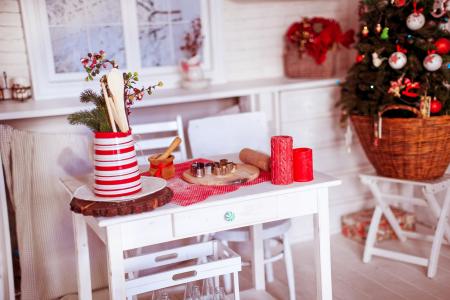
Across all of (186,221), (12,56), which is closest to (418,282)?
(186,221)

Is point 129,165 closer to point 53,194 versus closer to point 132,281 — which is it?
point 132,281

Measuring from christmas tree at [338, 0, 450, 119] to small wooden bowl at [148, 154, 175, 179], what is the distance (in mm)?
1362

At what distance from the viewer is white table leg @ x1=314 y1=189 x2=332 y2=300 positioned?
210 centimetres

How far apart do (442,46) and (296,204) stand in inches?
56.7

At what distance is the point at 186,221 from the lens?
74.9 inches

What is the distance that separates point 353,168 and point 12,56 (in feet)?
7.34

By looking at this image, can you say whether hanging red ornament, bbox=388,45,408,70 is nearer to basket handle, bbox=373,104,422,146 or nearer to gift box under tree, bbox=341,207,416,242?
basket handle, bbox=373,104,422,146

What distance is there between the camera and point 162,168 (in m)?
2.20

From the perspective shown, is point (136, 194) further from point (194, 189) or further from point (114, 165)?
point (194, 189)

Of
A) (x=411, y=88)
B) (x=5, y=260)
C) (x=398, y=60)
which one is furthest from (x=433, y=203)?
(x=5, y=260)

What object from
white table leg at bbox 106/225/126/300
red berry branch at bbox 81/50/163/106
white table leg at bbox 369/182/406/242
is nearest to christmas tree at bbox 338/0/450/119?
white table leg at bbox 369/182/406/242

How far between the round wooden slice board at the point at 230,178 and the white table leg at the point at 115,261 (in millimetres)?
426

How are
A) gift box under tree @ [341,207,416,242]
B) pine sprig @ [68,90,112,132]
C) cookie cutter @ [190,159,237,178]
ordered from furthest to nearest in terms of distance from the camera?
gift box under tree @ [341,207,416,242] < cookie cutter @ [190,159,237,178] < pine sprig @ [68,90,112,132]

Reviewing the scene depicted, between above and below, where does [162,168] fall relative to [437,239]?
above
